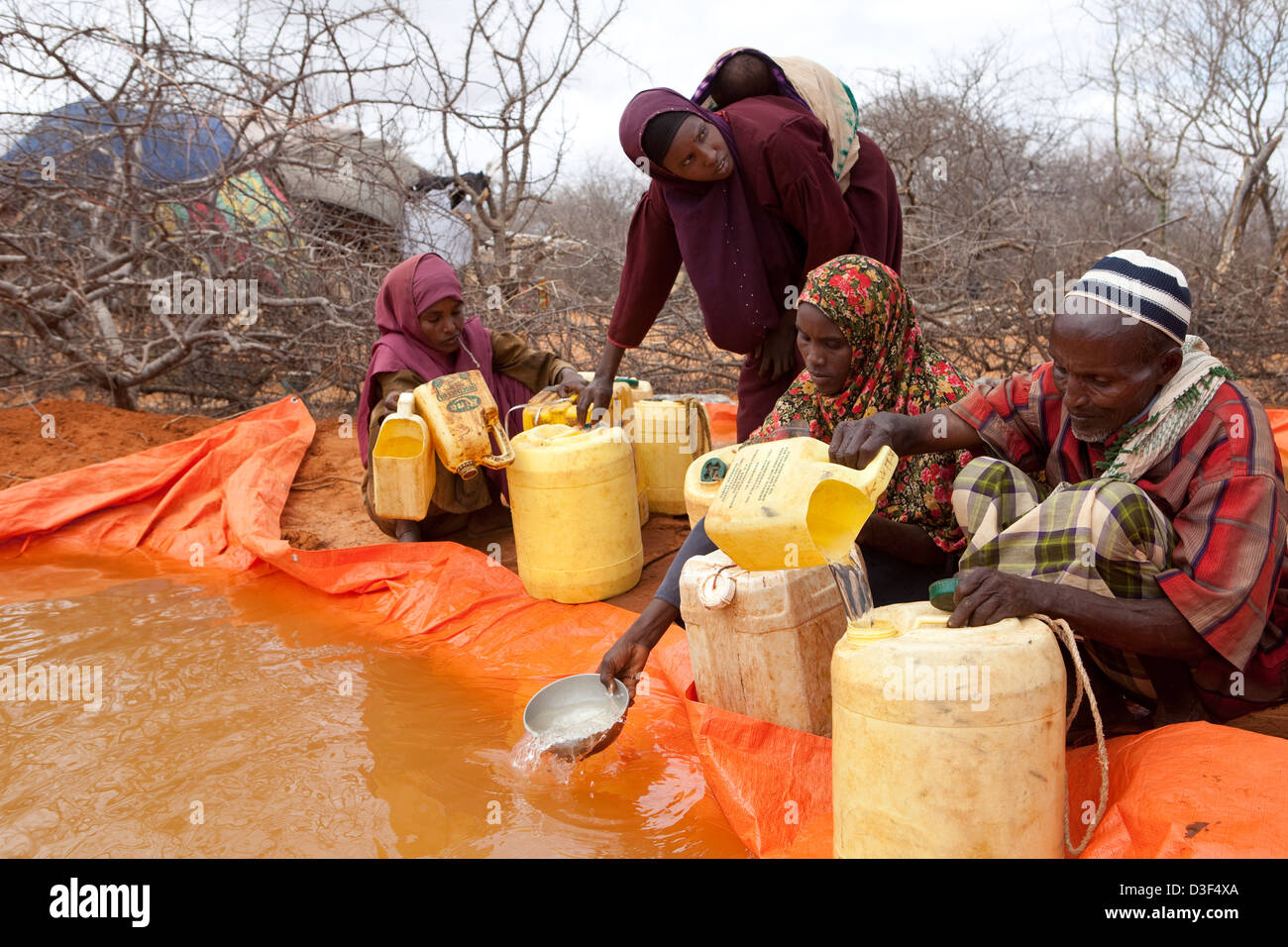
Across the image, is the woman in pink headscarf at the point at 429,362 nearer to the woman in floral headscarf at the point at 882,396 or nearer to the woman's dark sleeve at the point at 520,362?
the woman's dark sleeve at the point at 520,362

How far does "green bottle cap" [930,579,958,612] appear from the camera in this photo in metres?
1.42

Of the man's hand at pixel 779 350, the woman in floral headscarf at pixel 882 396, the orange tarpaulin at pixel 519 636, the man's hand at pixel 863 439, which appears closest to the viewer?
the orange tarpaulin at pixel 519 636

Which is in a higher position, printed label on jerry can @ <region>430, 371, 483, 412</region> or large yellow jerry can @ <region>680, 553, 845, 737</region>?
printed label on jerry can @ <region>430, 371, 483, 412</region>

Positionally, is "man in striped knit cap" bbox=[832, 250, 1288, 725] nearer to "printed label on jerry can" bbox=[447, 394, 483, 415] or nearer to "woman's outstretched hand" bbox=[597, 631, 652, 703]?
"woman's outstretched hand" bbox=[597, 631, 652, 703]

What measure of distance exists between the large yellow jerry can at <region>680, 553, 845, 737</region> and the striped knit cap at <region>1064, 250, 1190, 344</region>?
746 mm

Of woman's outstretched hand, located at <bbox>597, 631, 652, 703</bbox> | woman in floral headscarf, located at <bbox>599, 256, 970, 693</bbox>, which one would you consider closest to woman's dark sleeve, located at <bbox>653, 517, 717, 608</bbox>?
woman in floral headscarf, located at <bbox>599, 256, 970, 693</bbox>

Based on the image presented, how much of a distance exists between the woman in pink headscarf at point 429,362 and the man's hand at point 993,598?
2.41m

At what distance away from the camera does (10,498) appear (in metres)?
3.99

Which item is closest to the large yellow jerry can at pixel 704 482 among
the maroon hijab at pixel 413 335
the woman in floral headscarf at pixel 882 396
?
the woman in floral headscarf at pixel 882 396

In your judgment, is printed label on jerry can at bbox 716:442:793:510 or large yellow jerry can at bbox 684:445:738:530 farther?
large yellow jerry can at bbox 684:445:738:530

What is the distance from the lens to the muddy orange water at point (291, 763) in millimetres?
1885

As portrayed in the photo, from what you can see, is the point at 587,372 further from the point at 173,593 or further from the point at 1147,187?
the point at 1147,187

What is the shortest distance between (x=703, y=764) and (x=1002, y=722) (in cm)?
79

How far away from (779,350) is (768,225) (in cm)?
40
